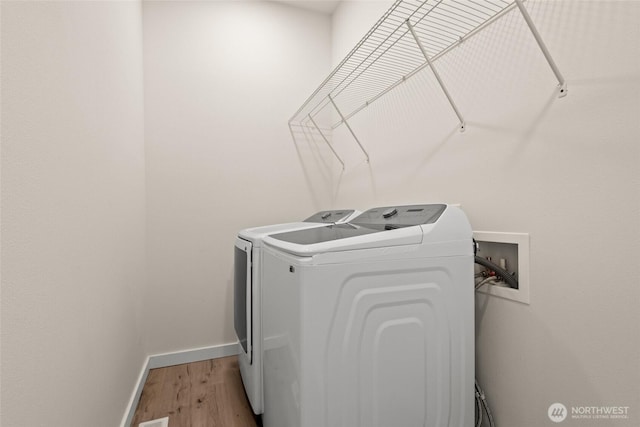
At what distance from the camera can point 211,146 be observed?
7.82 feet

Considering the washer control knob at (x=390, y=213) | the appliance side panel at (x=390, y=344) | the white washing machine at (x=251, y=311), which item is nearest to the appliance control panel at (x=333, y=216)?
the white washing machine at (x=251, y=311)

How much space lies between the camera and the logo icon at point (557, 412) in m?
0.98

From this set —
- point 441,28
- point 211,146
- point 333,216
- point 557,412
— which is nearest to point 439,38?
point 441,28

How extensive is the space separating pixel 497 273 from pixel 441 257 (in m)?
0.29

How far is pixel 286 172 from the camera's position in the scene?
261cm

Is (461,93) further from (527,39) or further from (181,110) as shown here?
(181,110)

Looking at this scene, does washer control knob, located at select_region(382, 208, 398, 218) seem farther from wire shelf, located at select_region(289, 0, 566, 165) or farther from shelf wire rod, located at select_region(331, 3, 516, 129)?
shelf wire rod, located at select_region(331, 3, 516, 129)

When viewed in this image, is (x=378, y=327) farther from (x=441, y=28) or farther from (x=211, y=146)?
(x=211, y=146)

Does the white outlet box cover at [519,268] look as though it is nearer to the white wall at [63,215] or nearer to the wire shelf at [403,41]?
the wire shelf at [403,41]

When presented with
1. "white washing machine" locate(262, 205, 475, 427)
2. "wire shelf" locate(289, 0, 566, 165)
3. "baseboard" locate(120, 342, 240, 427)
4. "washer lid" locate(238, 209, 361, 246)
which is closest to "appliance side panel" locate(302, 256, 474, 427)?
"white washing machine" locate(262, 205, 475, 427)

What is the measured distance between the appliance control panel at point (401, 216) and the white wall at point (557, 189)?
23 cm

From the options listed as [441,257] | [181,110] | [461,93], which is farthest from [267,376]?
[181,110]

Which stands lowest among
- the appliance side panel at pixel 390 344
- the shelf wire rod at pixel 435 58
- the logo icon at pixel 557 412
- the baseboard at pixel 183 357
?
the baseboard at pixel 183 357

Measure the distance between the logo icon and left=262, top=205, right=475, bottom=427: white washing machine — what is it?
9.4 inches
